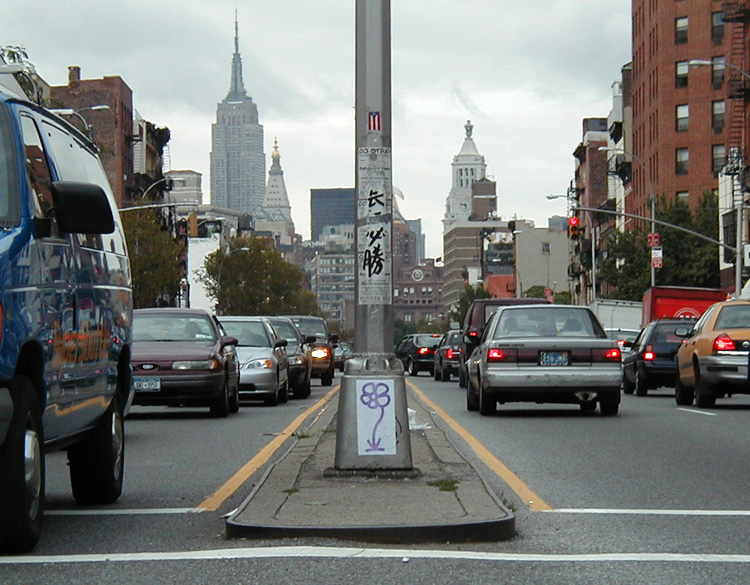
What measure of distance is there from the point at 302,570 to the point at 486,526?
1.36 metres

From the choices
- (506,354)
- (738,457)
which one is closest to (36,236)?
(738,457)

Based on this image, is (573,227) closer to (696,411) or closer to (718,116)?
(696,411)

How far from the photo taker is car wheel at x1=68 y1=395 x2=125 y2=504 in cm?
930

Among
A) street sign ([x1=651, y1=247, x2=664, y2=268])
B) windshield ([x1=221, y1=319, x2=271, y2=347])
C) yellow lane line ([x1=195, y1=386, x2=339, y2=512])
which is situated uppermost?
street sign ([x1=651, y1=247, x2=664, y2=268])

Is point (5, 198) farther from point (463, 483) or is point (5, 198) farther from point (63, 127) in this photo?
point (463, 483)

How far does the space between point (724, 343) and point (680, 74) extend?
69450mm

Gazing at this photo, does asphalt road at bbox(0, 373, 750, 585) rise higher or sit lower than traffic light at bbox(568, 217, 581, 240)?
lower

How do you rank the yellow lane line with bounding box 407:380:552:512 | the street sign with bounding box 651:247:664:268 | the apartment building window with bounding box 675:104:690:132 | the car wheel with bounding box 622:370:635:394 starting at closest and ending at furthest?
the yellow lane line with bounding box 407:380:552:512 < the car wheel with bounding box 622:370:635:394 < the street sign with bounding box 651:247:664:268 < the apartment building window with bounding box 675:104:690:132

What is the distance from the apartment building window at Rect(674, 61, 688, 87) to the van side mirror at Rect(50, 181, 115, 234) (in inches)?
3319

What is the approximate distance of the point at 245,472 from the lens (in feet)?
39.1

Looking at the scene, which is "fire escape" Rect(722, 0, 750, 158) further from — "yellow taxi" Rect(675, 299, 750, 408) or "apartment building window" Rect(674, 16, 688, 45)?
"yellow taxi" Rect(675, 299, 750, 408)

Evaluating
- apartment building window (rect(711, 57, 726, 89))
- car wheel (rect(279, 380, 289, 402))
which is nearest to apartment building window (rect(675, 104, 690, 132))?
apartment building window (rect(711, 57, 726, 89))

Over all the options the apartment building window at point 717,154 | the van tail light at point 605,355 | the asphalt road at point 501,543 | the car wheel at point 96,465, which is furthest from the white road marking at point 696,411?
the apartment building window at point 717,154

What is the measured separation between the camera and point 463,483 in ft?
→ 31.5
